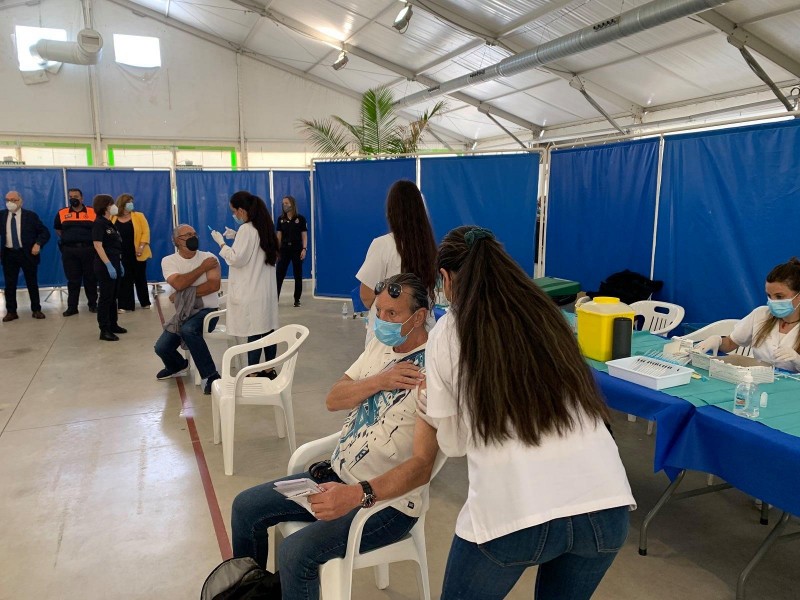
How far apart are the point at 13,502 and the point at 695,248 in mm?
4412

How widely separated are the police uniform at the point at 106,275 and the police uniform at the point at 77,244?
54 centimetres

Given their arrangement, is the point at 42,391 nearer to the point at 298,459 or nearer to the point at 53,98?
the point at 298,459

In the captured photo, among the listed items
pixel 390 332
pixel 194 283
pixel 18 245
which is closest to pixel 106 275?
pixel 18 245

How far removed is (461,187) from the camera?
606 centimetres

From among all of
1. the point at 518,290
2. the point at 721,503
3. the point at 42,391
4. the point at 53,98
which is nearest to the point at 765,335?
the point at 721,503

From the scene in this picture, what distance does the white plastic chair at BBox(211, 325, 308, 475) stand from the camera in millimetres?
3135

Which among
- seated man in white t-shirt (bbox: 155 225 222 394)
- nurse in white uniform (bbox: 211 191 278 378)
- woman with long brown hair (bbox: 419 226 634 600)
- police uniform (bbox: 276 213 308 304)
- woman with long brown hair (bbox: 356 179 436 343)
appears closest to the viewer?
woman with long brown hair (bbox: 419 226 634 600)

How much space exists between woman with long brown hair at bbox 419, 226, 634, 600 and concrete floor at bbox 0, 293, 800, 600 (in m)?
1.14

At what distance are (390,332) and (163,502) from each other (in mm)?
1691

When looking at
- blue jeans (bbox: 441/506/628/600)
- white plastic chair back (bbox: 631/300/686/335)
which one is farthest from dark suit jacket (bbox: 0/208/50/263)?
blue jeans (bbox: 441/506/628/600)

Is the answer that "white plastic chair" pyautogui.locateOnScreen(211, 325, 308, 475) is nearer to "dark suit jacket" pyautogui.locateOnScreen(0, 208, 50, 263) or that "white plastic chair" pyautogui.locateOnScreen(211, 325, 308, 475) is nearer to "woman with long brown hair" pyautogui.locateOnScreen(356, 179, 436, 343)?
"woman with long brown hair" pyautogui.locateOnScreen(356, 179, 436, 343)

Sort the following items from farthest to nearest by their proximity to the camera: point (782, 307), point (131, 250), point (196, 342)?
point (131, 250), point (196, 342), point (782, 307)

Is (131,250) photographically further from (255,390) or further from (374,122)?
(255,390)

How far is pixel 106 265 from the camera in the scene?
5.82 metres
